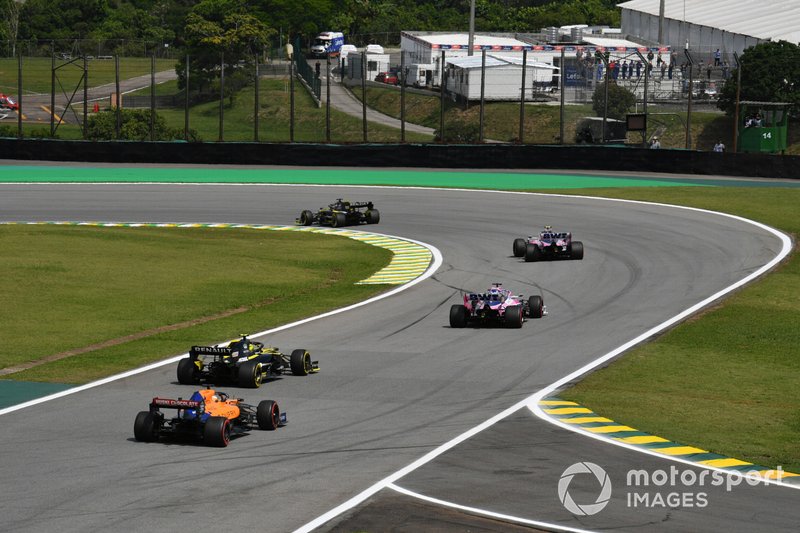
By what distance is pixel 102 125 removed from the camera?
6912cm

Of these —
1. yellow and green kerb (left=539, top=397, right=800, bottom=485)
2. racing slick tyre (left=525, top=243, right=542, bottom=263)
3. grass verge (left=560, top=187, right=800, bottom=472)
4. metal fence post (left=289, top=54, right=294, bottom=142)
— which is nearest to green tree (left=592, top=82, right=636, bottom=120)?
metal fence post (left=289, top=54, right=294, bottom=142)

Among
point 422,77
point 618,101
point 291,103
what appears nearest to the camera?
point 618,101

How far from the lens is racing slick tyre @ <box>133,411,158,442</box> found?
635 inches

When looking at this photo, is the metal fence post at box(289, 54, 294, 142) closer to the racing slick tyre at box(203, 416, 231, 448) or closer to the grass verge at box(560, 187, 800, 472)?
the grass verge at box(560, 187, 800, 472)

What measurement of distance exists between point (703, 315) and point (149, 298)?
13329mm

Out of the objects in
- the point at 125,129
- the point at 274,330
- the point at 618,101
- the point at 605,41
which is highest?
the point at 605,41

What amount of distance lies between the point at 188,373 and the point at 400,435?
4.90 meters

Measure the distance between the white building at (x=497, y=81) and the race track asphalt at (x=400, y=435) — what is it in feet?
116

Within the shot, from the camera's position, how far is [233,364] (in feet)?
65.6

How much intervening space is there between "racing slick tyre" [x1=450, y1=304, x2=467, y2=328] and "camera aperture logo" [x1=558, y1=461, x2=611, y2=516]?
10.7 metres

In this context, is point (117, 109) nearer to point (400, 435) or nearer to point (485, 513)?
point (400, 435)

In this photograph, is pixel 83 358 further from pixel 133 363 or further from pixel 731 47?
pixel 731 47

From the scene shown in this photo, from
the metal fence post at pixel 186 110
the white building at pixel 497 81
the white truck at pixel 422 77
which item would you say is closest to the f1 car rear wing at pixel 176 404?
the metal fence post at pixel 186 110

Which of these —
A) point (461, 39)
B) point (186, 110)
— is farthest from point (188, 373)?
point (461, 39)
